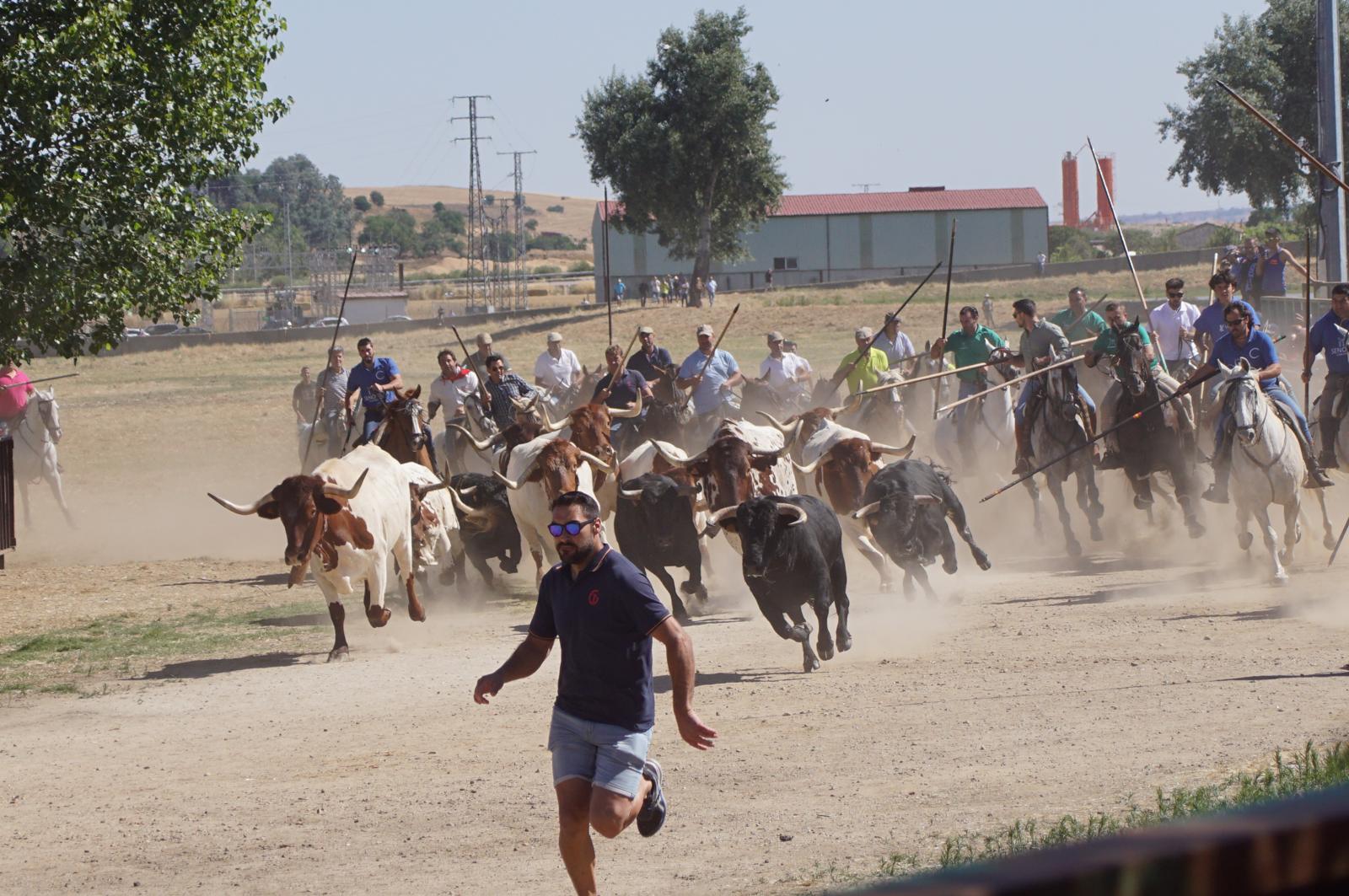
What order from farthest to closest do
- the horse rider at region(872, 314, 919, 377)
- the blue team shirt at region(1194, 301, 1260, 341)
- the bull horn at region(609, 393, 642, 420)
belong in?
the horse rider at region(872, 314, 919, 377) → the bull horn at region(609, 393, 642, 420) → the blue team shirt at region(1194, 301, 1260, 341)

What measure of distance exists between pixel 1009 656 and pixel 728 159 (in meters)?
52.4

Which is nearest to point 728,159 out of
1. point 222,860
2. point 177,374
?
point 177,374

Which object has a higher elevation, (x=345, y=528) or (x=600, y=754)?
(x=345, y=528)

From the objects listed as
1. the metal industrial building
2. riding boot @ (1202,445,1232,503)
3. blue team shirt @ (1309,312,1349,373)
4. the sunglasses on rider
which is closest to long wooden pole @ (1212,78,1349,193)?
riding boot @ (1202,445,1232,503)

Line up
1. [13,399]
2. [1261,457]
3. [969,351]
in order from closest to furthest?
[1261,457] < [969,351] < [13,399]

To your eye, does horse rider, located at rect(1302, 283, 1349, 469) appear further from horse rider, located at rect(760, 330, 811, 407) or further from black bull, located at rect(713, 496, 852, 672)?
horse rider, located at rect(760, 330, 811, 407)

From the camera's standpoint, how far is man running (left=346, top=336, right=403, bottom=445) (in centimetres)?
1714

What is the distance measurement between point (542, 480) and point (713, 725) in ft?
17.8

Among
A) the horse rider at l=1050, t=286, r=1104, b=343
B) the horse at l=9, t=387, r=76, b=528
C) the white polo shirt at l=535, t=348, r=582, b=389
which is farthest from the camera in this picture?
the horse at l=9, t=387, r=76, b=528

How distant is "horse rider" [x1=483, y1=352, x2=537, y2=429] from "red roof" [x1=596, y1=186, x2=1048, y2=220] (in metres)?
65.6

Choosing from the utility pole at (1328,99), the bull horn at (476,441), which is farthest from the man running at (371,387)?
the utility pole at (1328,99)

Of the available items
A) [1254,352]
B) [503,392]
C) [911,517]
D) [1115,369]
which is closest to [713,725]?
[911,517]

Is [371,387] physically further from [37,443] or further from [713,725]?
[713,725]

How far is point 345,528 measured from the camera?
42.2 ft
